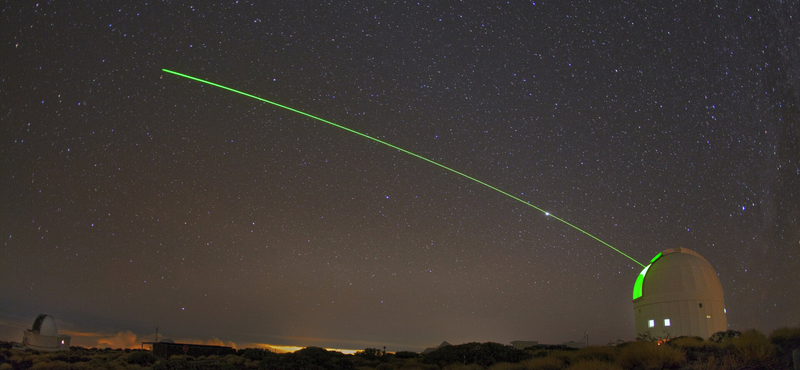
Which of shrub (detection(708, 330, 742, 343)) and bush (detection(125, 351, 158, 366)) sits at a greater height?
shrub (detection(708, 330, 742, 343))

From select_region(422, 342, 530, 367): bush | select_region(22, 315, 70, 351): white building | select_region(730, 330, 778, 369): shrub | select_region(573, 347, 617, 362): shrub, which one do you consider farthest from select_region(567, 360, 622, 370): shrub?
select_region(22, 315, 70, 351): white building

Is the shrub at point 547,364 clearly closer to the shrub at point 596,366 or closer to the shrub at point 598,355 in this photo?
the shrub at point 598,355

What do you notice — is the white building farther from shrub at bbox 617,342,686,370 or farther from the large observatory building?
the large observatory building

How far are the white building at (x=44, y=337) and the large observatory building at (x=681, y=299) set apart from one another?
1582 inches

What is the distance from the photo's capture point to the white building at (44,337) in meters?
33.4

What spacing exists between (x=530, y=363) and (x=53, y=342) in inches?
1487

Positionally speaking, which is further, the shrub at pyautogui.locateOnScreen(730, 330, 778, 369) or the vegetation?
the vegetation

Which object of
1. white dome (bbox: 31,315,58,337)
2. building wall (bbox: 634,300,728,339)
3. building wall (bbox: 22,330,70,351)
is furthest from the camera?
white dome (bbox: 31,315,58,337)

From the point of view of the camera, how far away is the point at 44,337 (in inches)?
1361

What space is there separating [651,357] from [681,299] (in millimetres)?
16936

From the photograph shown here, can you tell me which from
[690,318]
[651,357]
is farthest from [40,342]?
[690,318]

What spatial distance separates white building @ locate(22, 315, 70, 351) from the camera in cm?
3338

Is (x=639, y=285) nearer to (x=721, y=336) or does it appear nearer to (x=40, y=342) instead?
(x=721, y=336)

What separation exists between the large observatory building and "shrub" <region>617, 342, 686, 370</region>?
48.2 feet
